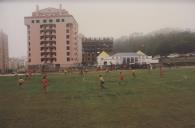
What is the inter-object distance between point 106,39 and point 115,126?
349 cm

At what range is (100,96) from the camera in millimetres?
9422

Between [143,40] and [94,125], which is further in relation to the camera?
[143,40]

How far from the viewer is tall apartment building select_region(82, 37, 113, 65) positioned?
9570 millimetres

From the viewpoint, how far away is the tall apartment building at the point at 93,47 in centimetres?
957

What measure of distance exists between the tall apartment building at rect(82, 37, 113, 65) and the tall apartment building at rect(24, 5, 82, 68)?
0.30 metres

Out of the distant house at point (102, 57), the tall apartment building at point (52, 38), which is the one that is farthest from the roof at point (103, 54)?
the tall apartment building at point (52, 38)

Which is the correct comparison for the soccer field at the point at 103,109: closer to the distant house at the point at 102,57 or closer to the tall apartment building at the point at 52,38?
the distant house at the point at 102,57

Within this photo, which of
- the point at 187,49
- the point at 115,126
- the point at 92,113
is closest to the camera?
the point at 115,126

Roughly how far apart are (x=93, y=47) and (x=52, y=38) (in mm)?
1276

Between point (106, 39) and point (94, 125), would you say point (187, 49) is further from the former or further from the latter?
point (94, 125)

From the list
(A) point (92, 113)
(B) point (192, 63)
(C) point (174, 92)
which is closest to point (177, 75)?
(B) point (192, 63)

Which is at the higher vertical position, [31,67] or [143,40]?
[143,40]

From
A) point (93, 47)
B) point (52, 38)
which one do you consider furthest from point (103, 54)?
point (52, 38)

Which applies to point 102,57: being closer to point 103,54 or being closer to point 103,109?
point 103,54
